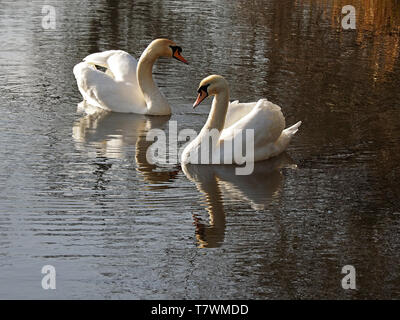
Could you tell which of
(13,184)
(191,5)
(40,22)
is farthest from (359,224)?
(191,5)

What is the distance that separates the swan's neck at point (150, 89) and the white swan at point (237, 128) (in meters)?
1.92

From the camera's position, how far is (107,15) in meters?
20.6

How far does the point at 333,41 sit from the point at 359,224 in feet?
32.7

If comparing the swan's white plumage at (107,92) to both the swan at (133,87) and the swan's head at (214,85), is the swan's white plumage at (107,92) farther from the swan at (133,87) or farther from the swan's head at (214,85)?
the swan's head at (214,85)

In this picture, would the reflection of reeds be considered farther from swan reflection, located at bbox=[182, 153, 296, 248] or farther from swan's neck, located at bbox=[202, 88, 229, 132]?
swan reflection, located at bbox=[182, 153, 296, 248]

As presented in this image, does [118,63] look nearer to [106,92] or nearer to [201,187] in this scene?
[106,92]

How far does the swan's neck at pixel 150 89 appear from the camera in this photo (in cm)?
1327

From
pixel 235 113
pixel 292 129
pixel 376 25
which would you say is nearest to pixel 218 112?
pixel 235 113

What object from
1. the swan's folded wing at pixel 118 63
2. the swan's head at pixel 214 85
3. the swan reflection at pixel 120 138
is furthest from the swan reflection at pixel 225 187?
the swan's folded wing at pixel 118 63

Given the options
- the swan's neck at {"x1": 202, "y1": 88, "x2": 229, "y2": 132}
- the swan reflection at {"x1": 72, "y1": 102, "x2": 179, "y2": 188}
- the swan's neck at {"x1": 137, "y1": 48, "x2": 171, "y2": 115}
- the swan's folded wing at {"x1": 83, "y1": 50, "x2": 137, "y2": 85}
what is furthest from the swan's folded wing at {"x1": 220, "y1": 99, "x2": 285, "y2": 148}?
the swan's folded wing at {"x1": 83, "y1": 50, "x2": 137, "y2": 85}

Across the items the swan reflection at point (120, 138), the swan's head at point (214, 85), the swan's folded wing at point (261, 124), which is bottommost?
the swan reflection at point (120, 138)

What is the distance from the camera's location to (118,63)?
14.1 metres

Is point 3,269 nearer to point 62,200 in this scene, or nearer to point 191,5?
point 62,200

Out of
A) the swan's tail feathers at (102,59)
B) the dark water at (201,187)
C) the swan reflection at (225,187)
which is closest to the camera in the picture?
the dark water at (201,187)
